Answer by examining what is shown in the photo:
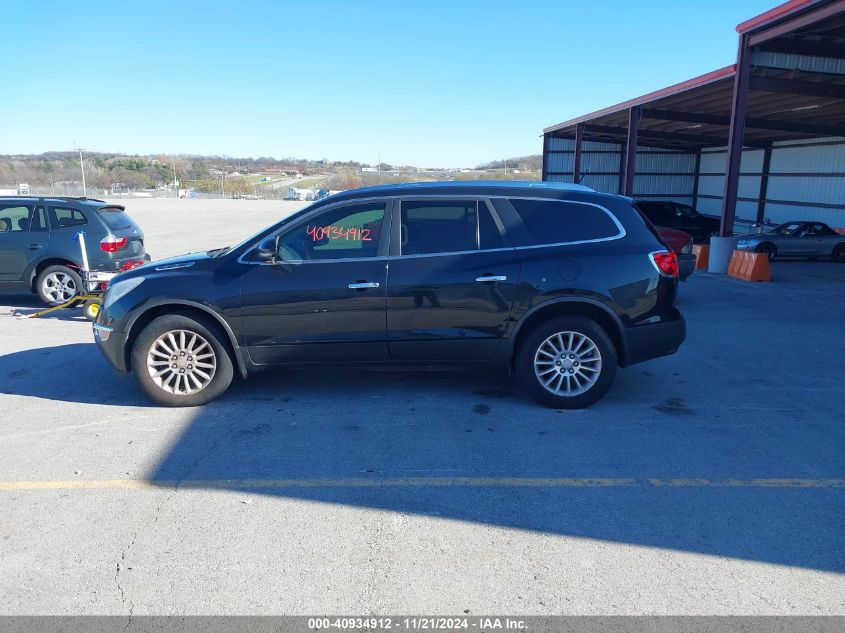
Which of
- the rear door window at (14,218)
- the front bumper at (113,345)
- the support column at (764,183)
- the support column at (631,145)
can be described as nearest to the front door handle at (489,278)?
the front bumper at (113,345)

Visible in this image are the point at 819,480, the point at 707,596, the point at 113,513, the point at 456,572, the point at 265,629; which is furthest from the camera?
the point at 819,480

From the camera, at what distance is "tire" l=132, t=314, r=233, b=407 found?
18.6 ft

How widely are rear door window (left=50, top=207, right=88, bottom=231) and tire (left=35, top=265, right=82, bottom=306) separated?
0.65 meters

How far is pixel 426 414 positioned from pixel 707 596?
2780 mm

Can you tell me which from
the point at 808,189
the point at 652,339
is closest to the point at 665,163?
the point at 808,189

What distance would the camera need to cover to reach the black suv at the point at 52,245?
33.8 feet

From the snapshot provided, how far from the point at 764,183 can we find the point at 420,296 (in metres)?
26.9

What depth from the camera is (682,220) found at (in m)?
24.7

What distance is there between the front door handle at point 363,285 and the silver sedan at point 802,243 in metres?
17.1

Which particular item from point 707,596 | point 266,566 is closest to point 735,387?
point 707,596

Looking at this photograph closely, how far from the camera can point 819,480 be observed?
4.32 m

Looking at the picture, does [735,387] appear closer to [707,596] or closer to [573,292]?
[573,292]

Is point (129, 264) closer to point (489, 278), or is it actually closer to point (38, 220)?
point (38, 220)

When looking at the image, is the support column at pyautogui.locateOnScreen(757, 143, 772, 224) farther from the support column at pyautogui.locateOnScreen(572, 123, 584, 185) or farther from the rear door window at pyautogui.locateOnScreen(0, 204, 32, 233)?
the rear door window at pyautogui.locateOnScreen(0, 204, 32, 233)
